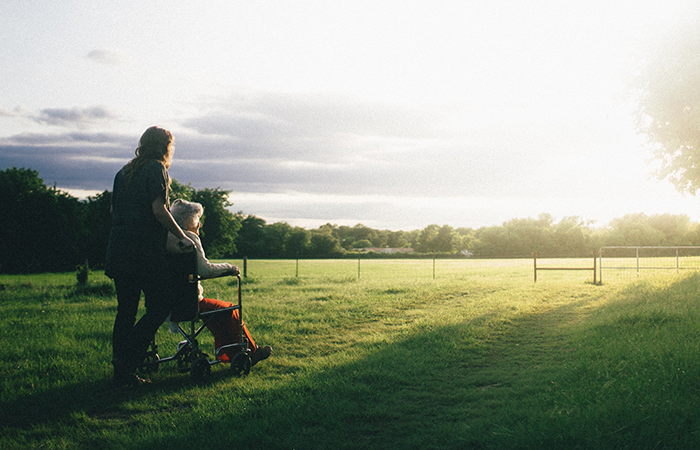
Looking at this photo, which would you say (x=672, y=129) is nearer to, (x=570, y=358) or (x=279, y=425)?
(x=570, y=358)

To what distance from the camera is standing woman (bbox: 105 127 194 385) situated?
13.2 feet

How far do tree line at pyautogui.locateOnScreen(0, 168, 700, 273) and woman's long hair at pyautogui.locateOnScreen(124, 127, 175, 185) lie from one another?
27.6m

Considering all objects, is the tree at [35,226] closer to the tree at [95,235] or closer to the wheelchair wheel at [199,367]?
the tree at [95,235]

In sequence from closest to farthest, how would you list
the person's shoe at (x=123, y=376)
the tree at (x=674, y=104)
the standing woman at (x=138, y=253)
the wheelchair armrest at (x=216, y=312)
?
the standing woman at (x=138, y=253) → the person's shoe at (x=123, y=376) → the wheelchair armrest at (x=216, y=312) → the tree at (x=674, y=104)

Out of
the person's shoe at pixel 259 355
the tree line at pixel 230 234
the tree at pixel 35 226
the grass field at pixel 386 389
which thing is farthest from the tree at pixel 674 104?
the tree at pixel 35 226

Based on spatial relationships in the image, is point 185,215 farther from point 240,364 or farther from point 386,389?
point 386,389

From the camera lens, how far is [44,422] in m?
3.50

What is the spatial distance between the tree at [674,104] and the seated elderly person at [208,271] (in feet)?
53.1

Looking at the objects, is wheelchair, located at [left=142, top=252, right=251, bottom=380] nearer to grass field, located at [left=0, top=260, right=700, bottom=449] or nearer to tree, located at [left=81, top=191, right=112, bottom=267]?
grass field, located at [left=0, top=260, right=700, bottom=449]

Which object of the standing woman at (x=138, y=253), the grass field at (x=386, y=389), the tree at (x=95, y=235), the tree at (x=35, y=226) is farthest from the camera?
the tree at (x=95, y=235)

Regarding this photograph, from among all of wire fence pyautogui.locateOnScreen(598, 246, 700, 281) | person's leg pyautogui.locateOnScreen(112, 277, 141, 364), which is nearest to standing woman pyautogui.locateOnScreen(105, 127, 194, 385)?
person's leg pyautogui.locateOnScreen(112, 277, 141, 364)

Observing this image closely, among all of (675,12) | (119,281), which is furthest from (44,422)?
(675,12)

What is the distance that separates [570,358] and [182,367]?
4.69 meters

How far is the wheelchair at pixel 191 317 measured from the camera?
14.2 ft
